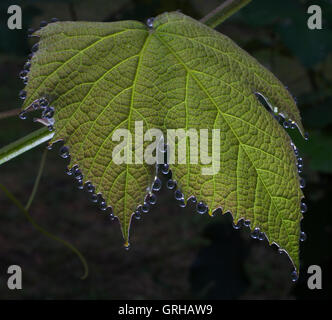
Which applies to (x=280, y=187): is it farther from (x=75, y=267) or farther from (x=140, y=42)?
(x=75, y=267)

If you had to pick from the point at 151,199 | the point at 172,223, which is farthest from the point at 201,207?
the point at 172,223

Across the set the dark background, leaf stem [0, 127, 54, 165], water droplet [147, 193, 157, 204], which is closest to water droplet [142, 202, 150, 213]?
water droplet [147, 193, 157, 204]

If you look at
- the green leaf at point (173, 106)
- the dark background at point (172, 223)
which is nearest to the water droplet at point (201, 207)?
the green leaf at point (173, 106)

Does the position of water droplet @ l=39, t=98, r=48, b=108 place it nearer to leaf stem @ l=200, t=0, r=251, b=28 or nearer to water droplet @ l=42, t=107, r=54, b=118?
water droplet @ l=42, t=107, r=54, b=118

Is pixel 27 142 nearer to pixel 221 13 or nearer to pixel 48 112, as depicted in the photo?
pixel 48 112

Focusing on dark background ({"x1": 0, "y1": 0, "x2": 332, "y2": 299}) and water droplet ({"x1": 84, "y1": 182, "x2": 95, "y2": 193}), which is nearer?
water droplet ({"x1": 84, "y1": 182, "x2": 95, "y2": 193})

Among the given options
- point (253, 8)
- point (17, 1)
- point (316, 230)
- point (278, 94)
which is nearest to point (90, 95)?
point (278, 94)

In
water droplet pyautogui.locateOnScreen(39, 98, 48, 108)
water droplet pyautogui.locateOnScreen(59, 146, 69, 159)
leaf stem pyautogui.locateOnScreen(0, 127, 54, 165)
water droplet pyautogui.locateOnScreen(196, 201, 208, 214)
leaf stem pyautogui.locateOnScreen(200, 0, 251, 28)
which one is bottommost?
water droplet pyautogui.locateOnScreen(196, 201, 208, 214)
